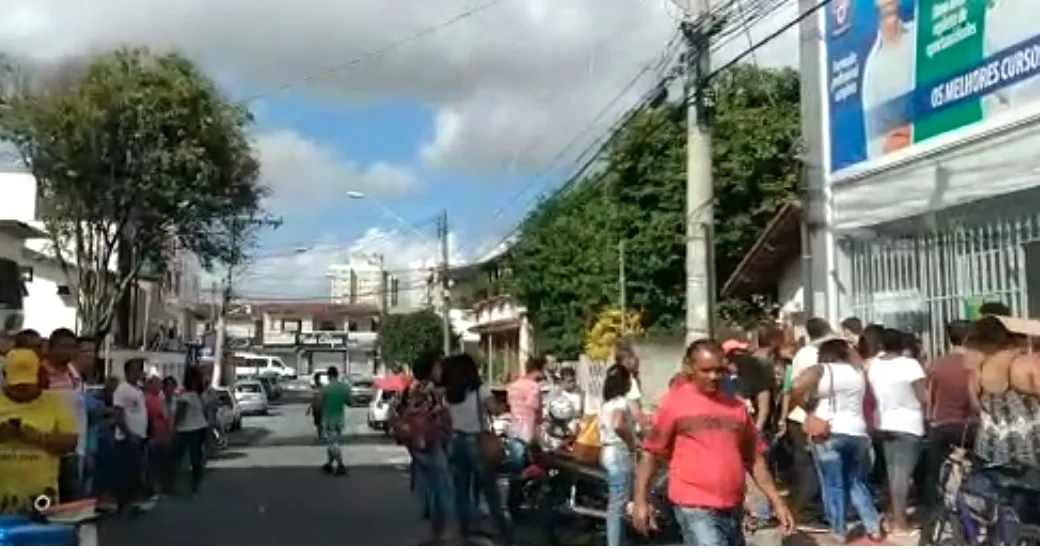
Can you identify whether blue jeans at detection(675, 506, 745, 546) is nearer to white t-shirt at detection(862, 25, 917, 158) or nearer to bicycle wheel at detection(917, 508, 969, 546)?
bicycle wheel at detection(917, 508, 969, 546)

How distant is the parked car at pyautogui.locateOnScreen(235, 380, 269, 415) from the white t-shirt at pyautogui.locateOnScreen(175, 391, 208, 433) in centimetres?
3332

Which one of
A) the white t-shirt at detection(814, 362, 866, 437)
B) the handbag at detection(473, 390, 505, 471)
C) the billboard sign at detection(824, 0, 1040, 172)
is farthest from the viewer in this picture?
the billboard sign at detection(824, 0, 1040, 172)

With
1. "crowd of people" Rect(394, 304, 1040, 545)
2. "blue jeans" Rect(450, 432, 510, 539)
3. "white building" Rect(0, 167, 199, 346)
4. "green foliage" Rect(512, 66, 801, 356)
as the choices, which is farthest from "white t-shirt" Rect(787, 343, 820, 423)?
"green foliage" Rect(512, 66, 801, 356)

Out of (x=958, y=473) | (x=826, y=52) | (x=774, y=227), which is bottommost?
(x=958, y=473)

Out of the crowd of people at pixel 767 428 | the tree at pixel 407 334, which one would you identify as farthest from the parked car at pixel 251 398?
the crowd of people at pixel 767 428

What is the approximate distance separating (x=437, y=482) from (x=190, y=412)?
7.33 metres

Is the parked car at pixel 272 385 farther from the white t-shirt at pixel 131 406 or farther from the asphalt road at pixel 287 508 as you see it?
the white t-shirt at pixel 131 406

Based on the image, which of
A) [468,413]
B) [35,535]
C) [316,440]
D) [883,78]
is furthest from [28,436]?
[316,440]

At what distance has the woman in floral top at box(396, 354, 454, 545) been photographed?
13.7m

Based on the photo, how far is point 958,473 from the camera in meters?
10.1

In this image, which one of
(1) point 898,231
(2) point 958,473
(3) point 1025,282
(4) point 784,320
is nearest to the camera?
(2) point 958,473

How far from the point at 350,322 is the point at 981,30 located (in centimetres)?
11549

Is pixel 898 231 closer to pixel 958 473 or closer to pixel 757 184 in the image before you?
pixel 958 473

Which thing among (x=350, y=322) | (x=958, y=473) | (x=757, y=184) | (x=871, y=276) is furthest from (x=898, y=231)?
(x=350, y=322)
